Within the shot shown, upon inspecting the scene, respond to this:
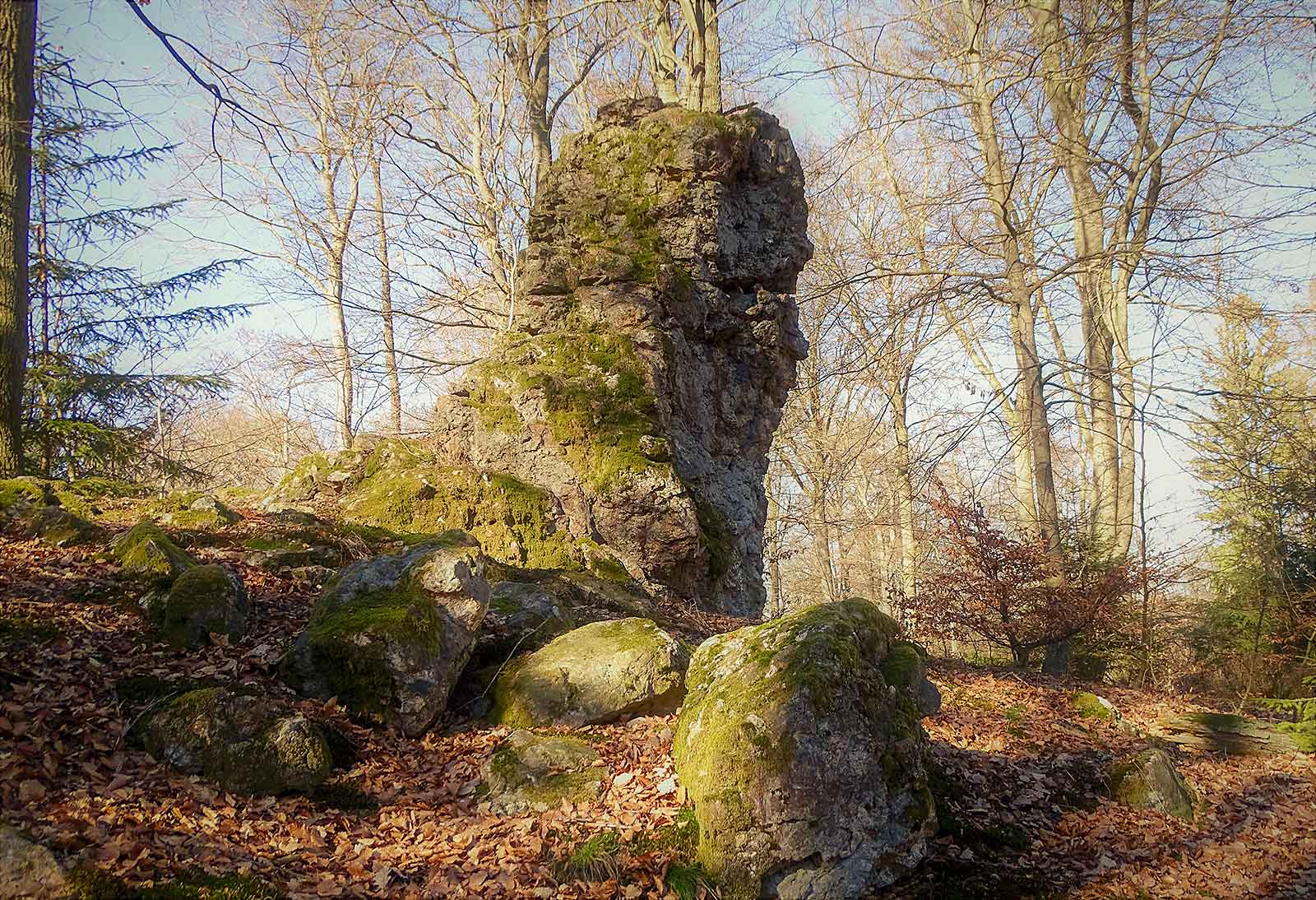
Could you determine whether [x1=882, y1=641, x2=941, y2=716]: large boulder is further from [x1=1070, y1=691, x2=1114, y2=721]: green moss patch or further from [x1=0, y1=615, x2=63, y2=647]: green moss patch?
[x1=0, y1=615, x2=63, y2=647]: green moss patch

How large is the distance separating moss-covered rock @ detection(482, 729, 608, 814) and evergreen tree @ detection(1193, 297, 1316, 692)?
7.08 metres

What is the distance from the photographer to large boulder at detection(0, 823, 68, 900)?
2.47m

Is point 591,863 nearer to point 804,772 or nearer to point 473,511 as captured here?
point 804,772

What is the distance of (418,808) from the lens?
13.2 ft

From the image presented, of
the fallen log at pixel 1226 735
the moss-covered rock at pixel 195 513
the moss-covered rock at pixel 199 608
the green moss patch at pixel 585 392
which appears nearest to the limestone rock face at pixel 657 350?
the green moss patch at pixel 585 392

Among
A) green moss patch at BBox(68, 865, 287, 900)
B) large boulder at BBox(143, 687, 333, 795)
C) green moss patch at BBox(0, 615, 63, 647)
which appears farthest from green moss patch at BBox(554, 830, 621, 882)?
green moss patch at BBox(0, 615, 63, 647)

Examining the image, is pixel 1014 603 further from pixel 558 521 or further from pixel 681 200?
pixel 681 200

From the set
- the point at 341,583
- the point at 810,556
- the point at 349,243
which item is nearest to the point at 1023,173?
the point at 341,583

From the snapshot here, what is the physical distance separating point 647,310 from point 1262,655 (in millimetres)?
8574

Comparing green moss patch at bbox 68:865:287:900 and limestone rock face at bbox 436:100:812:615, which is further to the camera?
limestone rock face at bbox 436:100:812:615

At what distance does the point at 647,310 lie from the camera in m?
9.29

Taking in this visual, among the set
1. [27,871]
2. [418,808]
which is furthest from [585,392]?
[27,871]

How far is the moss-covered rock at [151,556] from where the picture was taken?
17.7 ft

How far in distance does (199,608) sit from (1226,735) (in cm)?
924
